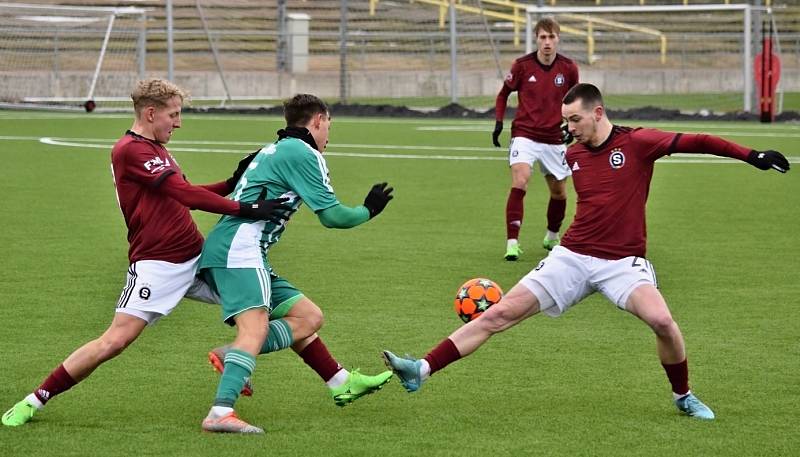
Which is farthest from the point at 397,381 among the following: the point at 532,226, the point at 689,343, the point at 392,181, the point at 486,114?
the point at 486,114

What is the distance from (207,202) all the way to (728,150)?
246 centimetres

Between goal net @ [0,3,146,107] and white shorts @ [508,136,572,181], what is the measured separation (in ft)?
74.3

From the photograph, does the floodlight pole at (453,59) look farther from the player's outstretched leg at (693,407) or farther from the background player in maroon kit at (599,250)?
the player's outstretched leg at (693,407)

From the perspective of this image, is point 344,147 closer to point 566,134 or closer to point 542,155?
point 542,155

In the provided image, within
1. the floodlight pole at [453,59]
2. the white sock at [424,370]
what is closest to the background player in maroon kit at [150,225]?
the white sock at [424,370]

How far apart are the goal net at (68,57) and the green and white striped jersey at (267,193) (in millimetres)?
28307

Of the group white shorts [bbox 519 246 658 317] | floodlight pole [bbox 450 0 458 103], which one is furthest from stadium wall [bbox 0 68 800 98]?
white shorts [bbox 519 246 658 317]

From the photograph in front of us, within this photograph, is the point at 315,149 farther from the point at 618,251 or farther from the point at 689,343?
the point at 689,343

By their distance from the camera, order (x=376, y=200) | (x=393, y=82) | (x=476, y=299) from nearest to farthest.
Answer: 1. (x=376, y=200)
2. (x=476, y=299)
3. (x=393, y=82)

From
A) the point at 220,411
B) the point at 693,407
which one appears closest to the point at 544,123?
the point at 693,407

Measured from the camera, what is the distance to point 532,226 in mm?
15000

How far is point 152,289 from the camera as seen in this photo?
6.72 m

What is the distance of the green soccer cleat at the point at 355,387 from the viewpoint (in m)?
7.08

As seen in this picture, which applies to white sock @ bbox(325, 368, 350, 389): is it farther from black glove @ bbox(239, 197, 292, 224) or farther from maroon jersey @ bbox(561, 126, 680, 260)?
maroon jersey @ bbox(561, 126, 680, 260)
